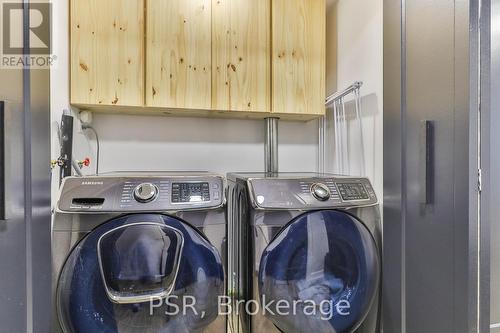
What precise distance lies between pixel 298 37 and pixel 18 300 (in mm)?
1706

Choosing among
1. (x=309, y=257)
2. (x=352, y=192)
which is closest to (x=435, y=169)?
(x=352, y=192)

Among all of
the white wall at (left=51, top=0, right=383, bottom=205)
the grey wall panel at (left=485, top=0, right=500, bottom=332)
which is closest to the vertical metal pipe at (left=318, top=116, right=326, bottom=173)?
the white wall at (left=51, top=0, right=383, bottom=205)

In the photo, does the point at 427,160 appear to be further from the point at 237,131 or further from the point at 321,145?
the point at 237,131

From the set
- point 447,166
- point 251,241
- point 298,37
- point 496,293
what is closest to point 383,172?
point 447,166

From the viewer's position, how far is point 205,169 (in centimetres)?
176

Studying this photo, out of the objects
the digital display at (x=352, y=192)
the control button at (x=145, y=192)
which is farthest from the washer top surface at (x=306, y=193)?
the control button at (x=145, y=192)

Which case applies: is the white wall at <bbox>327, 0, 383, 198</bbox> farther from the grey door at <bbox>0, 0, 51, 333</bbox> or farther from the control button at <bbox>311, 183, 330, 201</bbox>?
the grey door at <bbox>0, 0, 51, 333</bbox>

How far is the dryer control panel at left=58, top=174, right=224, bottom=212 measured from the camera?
96cm

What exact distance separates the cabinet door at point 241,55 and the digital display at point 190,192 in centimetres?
60

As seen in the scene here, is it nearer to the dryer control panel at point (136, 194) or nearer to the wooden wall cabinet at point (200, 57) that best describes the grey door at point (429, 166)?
the wooden wall cabinet at point (200, 57)

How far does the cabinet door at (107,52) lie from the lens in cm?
134

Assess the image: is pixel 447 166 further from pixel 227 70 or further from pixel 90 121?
pixel 90 121

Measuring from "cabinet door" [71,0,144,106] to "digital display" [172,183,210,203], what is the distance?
64 centimetres

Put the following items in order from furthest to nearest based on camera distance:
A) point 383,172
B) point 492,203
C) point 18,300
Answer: point 383,172 → point 492,203 → point 18,300
